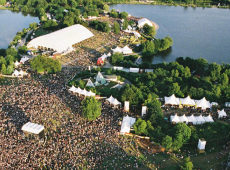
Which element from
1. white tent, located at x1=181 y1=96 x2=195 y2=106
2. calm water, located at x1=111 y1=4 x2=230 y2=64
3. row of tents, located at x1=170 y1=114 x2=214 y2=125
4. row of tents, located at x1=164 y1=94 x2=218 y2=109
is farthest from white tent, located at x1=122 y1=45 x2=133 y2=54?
row of tents, located at x1=170 y1=114 x2=214 y2=125

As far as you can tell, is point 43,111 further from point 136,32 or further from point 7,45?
point 136,32

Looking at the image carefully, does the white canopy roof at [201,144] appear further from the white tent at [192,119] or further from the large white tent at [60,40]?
the large white tent at [60,40]

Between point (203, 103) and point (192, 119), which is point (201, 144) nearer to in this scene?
point (192, 119)

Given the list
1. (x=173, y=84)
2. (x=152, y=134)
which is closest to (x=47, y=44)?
(x=173, y=84)

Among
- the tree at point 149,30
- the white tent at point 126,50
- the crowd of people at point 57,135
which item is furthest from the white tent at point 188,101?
the tree at point 149,30

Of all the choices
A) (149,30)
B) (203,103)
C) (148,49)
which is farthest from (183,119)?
(149,30)

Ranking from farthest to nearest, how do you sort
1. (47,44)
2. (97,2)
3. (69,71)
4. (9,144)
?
1. (97,2)
2. (47,44)
3. (69,71)
4. (9,144)

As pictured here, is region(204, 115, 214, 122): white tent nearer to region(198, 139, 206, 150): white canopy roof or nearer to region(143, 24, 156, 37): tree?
region(198, 139, 206, 150): white canopy roof

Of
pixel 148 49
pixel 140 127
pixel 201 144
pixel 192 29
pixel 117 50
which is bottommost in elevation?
pixel 201 144
